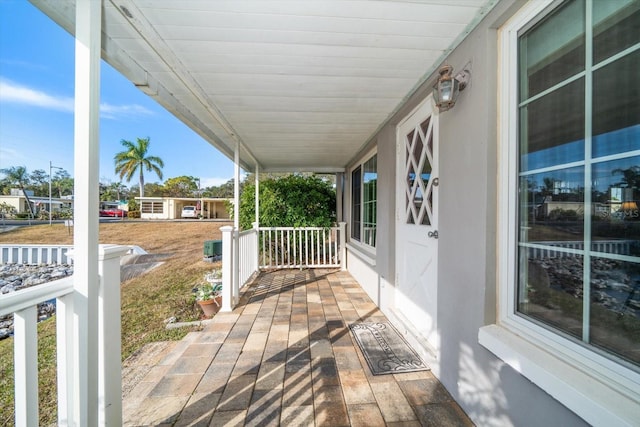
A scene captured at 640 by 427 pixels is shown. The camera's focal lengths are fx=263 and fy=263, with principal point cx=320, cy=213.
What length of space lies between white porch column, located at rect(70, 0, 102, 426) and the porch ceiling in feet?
0.96

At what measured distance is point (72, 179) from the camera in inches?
44.1

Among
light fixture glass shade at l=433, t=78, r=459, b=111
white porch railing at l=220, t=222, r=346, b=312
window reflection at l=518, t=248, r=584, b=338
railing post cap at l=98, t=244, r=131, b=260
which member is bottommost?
white porch railing at l=220, t=222, r=346, b=312

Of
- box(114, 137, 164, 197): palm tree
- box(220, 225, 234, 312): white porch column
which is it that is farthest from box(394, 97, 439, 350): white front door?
box(114, 137, 164, 197): palm tree

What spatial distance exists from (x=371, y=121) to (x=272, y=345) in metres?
2.50

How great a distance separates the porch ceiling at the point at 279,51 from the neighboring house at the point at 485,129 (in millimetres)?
12

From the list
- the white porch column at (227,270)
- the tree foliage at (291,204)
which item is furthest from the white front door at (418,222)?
the tree foliage at (291,204)

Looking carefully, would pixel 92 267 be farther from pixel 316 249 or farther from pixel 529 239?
pixel 316 249

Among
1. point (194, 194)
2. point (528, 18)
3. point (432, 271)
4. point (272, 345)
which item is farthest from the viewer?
point (194, 194)

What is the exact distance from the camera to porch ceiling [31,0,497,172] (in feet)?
4.40

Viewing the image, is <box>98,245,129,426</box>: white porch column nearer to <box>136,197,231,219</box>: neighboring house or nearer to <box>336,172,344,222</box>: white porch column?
<box>336,172,344,222</box>: white porch column

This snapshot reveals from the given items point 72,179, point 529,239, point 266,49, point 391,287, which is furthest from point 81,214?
point 391,287

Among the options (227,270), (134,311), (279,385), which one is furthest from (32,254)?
(134,311)

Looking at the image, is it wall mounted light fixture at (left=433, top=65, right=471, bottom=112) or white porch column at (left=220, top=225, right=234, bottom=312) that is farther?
white porch column at (left=220, top=225, right=234, bottom=312)

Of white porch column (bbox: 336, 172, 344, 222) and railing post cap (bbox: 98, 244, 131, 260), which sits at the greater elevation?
white porch column (bbox: 336, 172, 344, 222)
